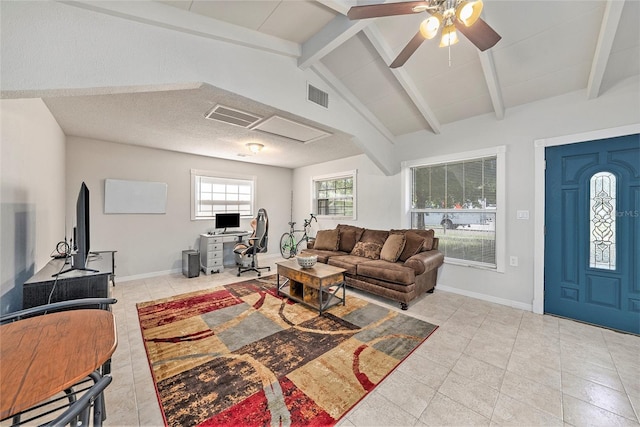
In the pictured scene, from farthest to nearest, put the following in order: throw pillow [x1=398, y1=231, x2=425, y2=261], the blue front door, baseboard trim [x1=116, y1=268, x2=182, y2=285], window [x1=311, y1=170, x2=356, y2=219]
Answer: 1. window [x1=311, y1=170, x2=356, y2=219]
2. baseboard trim [x1=116, y1=268, x2=182, y2=285]
3. throw pillow [x1=398, y1=231, x2=425, y2=261]
4. the blue front door

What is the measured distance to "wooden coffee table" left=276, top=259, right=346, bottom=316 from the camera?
3103mm

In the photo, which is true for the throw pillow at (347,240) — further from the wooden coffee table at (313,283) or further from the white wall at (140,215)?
the white wall at (140,215)

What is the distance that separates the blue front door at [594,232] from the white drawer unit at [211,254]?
5.35 meters

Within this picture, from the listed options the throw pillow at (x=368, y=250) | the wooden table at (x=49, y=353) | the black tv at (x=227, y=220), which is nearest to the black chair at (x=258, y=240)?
the black tv at (x=227, y=220)

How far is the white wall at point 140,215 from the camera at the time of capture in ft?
14.0

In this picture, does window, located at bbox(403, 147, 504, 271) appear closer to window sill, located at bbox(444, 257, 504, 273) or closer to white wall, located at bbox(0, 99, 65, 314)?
window sill, located at bbox(444, 257, 504, 273)

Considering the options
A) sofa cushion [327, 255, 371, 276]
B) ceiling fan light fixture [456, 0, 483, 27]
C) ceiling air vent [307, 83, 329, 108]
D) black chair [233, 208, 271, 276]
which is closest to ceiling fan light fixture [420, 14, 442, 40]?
ceiling fan light fixture [456, 0, 483, 27]

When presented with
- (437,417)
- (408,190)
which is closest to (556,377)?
(437,417)

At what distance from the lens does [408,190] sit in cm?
456

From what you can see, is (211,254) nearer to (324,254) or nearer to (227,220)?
(227,220)

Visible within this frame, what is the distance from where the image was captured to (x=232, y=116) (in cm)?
328

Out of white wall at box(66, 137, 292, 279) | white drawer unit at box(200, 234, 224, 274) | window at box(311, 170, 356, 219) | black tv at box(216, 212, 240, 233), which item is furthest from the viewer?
window at box(311, 170, 356, 219)

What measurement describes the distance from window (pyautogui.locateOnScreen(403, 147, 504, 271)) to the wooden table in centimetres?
424

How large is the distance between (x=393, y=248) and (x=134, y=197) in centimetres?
480
